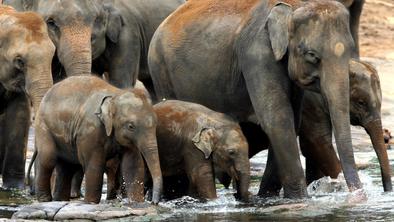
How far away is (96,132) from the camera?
12.9 m

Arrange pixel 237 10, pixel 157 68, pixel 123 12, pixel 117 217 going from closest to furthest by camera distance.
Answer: pixel 117 217 < pixel 237 10 < pixel 157 68 < pixel 123 12

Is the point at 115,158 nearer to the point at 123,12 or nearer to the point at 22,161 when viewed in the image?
the point at 22,161

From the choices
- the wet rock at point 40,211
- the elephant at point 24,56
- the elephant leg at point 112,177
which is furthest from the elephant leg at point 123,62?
the wet rock at point 40,211

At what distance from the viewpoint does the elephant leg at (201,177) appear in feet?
43.9

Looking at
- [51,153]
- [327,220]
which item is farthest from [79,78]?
[327,220]

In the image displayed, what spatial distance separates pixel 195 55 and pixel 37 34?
1.48 meters

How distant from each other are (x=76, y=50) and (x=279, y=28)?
2831mm

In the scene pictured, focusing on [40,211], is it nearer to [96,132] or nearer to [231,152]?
[96,132]

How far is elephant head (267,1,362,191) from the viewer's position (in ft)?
42.6

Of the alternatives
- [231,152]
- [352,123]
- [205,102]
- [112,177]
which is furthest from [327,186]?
[112,177]

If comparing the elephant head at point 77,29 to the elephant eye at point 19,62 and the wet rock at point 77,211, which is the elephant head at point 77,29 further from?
the wet rock at point 77,211

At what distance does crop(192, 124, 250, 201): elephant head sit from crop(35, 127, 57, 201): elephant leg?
1.21 metres

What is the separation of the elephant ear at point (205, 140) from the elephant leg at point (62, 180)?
1118 millimetres

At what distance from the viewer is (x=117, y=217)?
12164 millimetres
